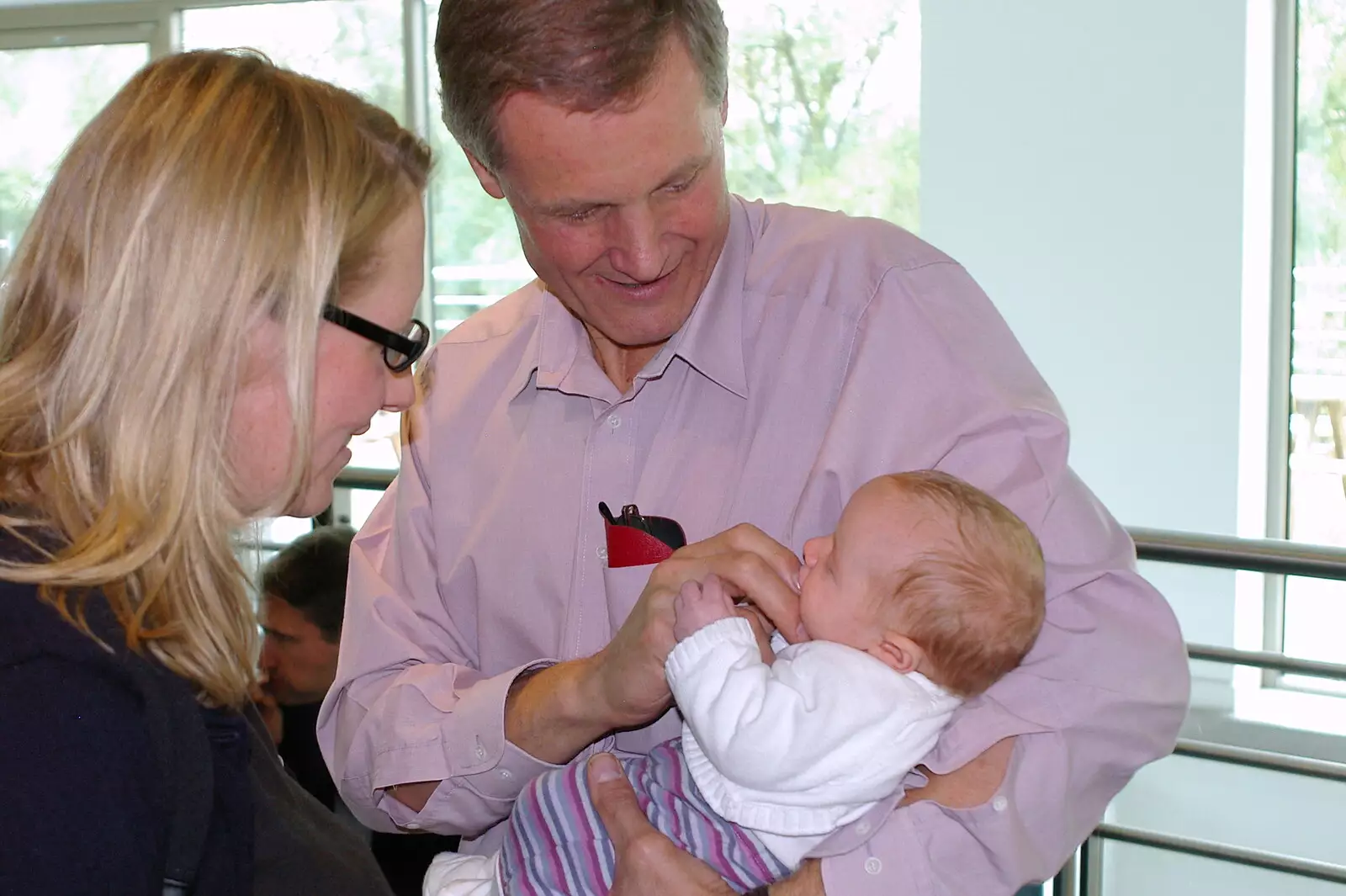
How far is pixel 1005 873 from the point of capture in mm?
1369

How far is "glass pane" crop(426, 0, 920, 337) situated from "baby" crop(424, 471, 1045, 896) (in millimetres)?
3827

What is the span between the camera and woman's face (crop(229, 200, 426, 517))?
124cm

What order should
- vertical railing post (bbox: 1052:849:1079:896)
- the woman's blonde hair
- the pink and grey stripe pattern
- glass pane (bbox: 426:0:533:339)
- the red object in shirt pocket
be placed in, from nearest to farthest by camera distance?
the woman's blonde hair < the pink and grey stripe pattern < the red object in shirt pocket < vertical railing post (bbox: 1052:849:1079:896) < glass pane (bbox: 426:0:533:339)

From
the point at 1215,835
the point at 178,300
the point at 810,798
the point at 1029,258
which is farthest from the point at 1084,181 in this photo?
the point at 178,300

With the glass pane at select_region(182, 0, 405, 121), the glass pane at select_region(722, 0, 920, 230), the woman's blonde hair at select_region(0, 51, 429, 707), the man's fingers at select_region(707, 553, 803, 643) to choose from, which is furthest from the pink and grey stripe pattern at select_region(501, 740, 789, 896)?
the glass pane at select_region(182, 0, 405, 121)

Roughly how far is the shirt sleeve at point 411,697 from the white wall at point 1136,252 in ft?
10.1

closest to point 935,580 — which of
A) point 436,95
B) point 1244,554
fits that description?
point 1244,554

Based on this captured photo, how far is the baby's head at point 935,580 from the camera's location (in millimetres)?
1330

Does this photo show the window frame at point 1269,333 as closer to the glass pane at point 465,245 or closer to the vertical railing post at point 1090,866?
the vertical railing post at point 1090,866

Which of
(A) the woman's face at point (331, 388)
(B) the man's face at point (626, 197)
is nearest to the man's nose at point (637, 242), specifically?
(B) the man's face at point (626, 197)

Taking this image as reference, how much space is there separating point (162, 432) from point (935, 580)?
790mm

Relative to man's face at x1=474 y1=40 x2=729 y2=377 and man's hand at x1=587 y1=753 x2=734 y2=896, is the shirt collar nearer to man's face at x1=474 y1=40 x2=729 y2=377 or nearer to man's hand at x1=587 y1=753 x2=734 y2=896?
man's face at x1=474 y1=40 x2=729 y2=377

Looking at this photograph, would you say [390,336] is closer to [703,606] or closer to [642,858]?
[703,606]

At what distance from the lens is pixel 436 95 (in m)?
4.20
